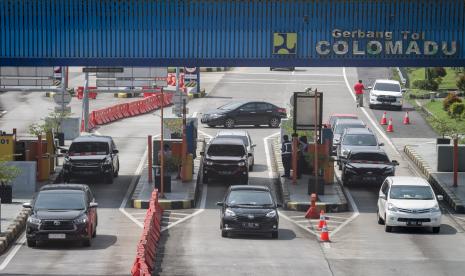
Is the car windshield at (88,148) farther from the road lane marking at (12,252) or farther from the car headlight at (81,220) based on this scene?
the car headlight at (81,220)

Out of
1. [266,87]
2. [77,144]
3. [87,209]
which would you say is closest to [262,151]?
[77,144]

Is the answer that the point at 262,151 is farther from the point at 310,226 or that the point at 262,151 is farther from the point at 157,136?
the point at 310,226

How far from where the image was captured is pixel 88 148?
43.6m

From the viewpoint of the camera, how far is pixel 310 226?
36250mm

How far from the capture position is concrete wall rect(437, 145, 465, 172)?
45.8 m

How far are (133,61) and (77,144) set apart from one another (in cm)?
458

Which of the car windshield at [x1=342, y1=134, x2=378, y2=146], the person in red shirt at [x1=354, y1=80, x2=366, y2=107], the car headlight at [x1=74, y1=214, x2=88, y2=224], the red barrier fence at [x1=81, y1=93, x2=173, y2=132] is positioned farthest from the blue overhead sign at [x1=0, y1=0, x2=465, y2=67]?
the person in red shirt at [x1=354, y1=80, x2=366, y2=107]

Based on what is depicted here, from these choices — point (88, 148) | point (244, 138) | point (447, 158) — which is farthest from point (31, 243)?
point (447, 158)

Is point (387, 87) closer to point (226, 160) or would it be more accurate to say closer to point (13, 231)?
point (226, 160)

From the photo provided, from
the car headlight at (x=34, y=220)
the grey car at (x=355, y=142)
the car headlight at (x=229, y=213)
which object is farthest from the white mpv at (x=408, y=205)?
the grey car at (x=355, y=142)

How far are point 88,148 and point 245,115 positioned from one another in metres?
18.6

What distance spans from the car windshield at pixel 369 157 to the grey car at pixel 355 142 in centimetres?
314

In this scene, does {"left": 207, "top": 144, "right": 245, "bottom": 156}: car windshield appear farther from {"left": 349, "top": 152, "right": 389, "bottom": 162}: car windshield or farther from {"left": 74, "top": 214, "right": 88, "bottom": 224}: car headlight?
{"left": 74, "top": 214, "right": 88, "bottom": 224}: car headlight

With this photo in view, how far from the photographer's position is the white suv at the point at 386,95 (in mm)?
67188
